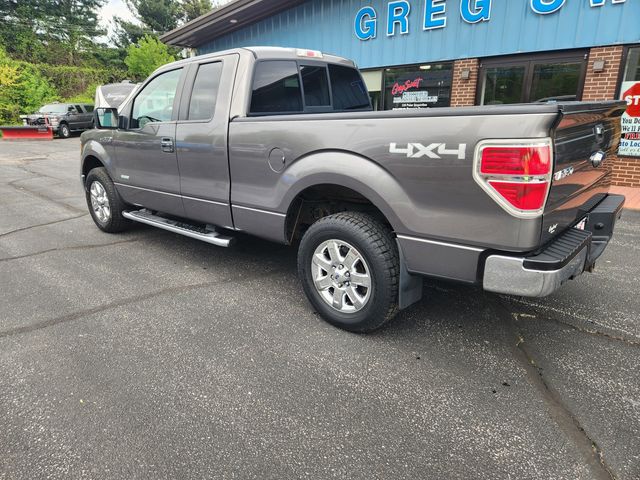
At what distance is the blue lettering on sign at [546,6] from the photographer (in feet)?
25.5

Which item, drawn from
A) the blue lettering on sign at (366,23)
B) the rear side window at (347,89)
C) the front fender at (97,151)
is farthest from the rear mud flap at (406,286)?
the blue lettering on sign at (366,23)

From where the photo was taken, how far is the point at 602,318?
134 inches

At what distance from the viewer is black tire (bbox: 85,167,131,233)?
17.6 ft

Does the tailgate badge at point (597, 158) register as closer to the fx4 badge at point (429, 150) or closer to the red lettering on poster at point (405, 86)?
the fx4 badge at point (429, 150)

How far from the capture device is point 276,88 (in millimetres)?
4012

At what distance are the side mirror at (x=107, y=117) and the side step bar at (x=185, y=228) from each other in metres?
1.00

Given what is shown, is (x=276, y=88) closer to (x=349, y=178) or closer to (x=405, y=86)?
(x=349, y=178)

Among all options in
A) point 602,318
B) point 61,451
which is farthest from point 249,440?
point 602,318

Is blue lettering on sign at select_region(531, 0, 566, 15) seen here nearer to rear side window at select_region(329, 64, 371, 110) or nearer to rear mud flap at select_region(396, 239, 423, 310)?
rear side window at select_region(329, 64, 371, 110)

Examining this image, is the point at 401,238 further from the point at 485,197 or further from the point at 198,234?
the point at 198,234

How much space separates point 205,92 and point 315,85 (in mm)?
1073

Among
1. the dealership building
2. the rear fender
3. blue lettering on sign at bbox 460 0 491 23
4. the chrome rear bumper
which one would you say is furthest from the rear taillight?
blue lettering on sign at bbox 460 0 491 23

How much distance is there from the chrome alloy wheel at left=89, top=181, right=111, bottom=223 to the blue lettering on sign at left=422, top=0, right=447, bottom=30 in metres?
7.33

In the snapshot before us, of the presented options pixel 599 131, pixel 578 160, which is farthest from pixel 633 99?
pixel 578 160
